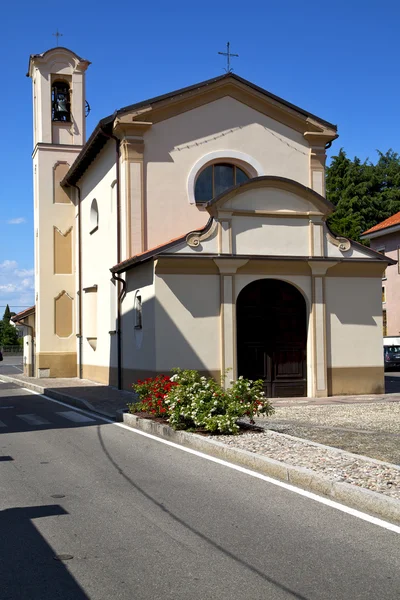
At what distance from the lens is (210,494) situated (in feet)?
25.7

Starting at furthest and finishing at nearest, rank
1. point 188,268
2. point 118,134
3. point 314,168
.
Answer: point 314,168 < point 118,134 < point 188,268

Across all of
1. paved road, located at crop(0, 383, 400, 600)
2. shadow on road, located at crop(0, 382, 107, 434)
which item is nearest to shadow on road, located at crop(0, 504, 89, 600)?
paved road, located at crop(0, 383, 400, 600)

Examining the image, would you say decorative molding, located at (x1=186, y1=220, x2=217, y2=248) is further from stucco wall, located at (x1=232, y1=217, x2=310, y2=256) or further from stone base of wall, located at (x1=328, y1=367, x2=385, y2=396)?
stone base of wall, located at (x1=328, y1=367, x2=385, y2=396)

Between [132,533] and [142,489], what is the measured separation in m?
1.85

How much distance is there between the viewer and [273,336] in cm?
1961

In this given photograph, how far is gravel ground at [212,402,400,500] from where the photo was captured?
26.6 ft

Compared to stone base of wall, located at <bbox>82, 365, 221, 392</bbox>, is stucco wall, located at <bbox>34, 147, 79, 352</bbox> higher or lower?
higher

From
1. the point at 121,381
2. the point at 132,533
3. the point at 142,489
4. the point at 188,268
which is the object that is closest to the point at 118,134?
the point at 188,268

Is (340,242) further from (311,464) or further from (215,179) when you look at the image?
(311,464)

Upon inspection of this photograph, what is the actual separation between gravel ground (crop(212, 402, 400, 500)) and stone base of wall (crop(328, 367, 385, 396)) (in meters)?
3.02

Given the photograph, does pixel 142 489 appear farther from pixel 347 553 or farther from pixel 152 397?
pixel 152 397

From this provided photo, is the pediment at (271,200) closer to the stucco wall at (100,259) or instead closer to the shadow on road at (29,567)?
the stucco wall at (100,259)

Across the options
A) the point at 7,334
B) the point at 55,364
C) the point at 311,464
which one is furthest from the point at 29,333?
the point at 7,334

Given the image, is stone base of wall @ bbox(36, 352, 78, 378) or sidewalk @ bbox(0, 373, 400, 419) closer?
sidewalk @ bbox(0, 373, 400, 419)
